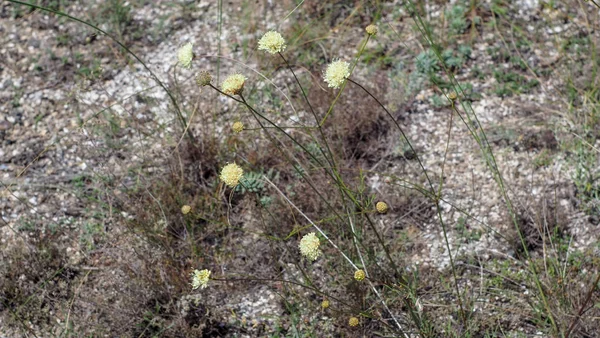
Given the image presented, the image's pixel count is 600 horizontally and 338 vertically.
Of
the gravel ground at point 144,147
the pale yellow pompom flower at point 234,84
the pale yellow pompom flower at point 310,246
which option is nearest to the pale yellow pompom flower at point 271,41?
the pale yellow pompom flower at point 234,84

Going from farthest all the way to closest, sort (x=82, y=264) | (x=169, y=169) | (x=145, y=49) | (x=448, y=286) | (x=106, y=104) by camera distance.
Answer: (x=145, y=49) → (x=106, y=104) → (x=169, y=169) → (x=82, y=264) → (x=448, y=286)

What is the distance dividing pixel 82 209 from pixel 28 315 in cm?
60

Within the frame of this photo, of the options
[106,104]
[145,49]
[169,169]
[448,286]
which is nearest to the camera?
A: [448,286]

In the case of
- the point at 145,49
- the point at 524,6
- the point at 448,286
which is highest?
the point at 524,6

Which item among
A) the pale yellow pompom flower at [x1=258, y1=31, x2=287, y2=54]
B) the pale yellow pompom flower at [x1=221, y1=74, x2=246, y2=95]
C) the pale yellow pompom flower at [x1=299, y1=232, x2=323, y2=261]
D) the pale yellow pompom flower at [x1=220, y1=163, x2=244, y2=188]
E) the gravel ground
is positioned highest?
the pale yellow pompom flower at [x1=258, y1=31, x2=287, y2=54]

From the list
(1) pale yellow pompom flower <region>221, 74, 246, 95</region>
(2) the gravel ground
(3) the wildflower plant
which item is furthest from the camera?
(2) the gravel ground

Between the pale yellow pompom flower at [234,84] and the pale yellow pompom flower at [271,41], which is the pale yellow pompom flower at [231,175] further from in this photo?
the pale yellow pompom flower at [271,41]

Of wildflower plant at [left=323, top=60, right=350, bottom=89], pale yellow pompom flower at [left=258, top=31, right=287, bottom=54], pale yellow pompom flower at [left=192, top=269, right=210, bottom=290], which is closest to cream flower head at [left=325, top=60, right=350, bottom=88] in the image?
wildflower plant at [left=323, top=60, right=350, bottom=89]

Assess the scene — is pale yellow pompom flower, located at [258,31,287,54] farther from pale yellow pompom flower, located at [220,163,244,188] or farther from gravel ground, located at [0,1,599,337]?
gravel ground, located at [0,1,599,337]

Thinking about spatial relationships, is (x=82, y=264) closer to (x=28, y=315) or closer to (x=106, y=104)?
(x=28, y=315)

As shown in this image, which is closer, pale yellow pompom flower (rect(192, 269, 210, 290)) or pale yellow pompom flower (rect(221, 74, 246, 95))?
pale yellow pompom flower (rect(221, 74, 246, 95))

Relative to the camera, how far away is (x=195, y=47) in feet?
13.4

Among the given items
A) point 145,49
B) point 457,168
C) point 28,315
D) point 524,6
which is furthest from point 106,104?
point 524,6

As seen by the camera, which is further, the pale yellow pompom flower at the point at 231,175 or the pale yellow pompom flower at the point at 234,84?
the pale yellow pompom flower at the point at 231,175
